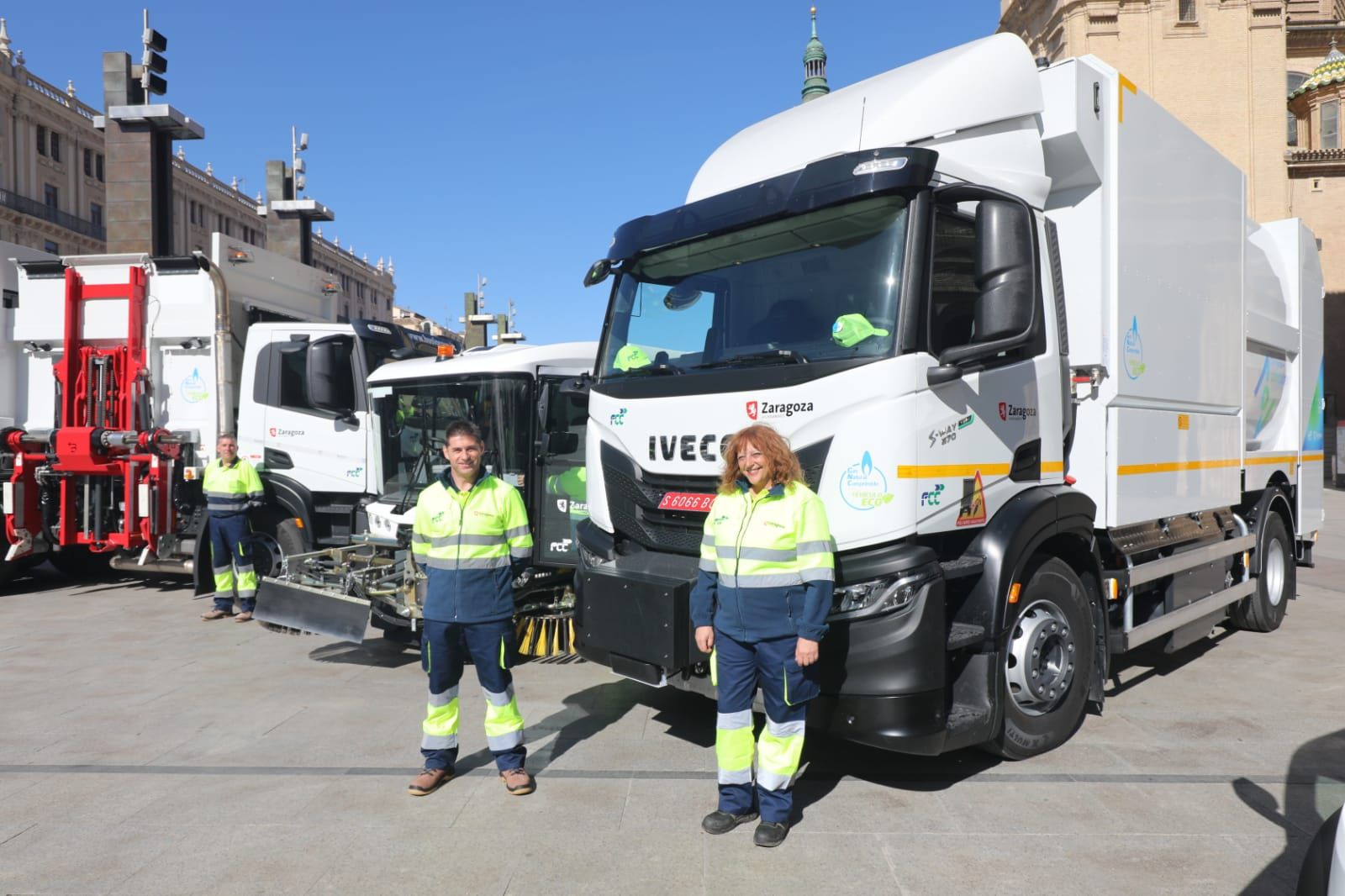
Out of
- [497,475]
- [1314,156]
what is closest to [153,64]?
[497,475]

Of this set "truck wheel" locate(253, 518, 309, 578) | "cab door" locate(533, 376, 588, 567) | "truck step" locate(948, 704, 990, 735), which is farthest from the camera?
"truck wheel" locate(253, 518, 309, 578)

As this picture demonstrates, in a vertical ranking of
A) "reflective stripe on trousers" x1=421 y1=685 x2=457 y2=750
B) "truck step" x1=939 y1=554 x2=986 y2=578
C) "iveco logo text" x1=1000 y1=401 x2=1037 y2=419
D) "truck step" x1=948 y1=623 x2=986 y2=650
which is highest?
"iveco logo text" x1=1000 y1=401 x2=1037 y2=419

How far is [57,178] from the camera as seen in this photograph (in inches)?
2122

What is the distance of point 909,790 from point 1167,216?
3.51 metres

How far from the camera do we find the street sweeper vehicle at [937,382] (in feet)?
12.2

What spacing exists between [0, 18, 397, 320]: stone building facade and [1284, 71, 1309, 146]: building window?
44.5m

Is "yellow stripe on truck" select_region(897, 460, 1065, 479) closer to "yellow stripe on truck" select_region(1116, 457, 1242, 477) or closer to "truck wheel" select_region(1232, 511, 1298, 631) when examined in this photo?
"yellow stripe on truck" select_region(1116, 457, 1242, 477)

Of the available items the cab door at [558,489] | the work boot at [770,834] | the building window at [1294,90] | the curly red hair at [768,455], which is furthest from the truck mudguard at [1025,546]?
the building window at [1294,90]

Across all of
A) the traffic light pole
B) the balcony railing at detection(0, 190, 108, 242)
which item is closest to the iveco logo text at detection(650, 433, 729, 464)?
the traffic light pole

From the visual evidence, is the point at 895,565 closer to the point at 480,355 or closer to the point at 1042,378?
the point at 1042,378

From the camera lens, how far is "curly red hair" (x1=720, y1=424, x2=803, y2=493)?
3.63 m

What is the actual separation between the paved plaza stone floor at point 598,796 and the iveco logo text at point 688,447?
1534 mm

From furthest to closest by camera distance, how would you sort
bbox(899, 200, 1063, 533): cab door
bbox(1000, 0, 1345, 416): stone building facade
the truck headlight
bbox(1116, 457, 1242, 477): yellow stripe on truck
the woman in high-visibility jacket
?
bbox(1000, 0, 1345, 416): stone building facade, bbox(1116, 457, 1242, 477): yellow stripe on truck, bbox(899, 200, 1063, 533): cab door, the truck headlight, the woman in high-visibility jacket

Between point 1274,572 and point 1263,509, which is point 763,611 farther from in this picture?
point 1274,572
